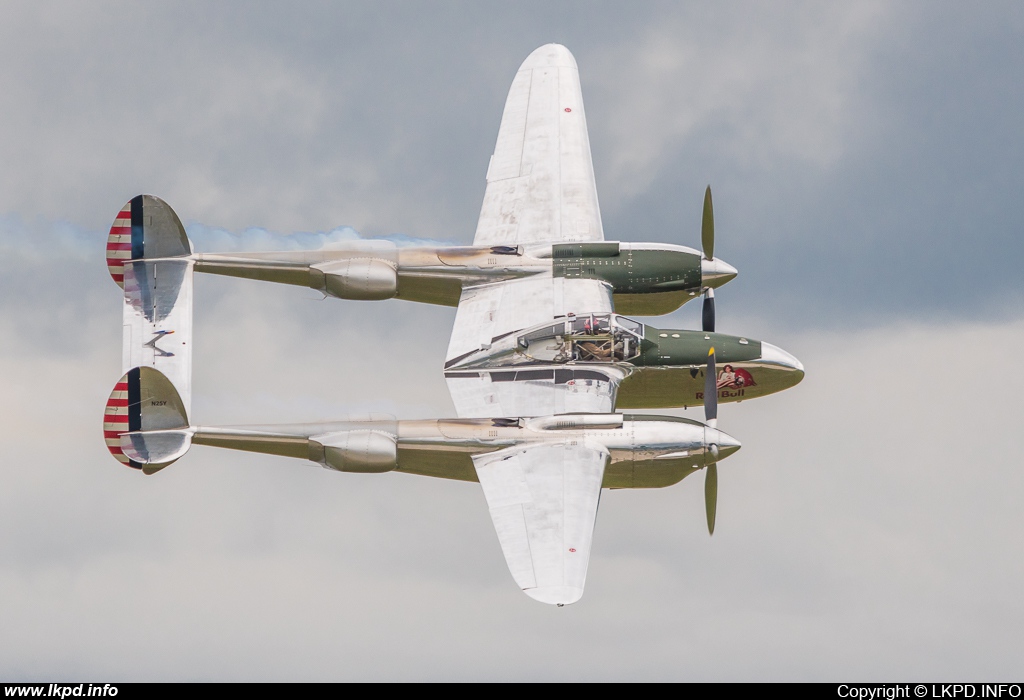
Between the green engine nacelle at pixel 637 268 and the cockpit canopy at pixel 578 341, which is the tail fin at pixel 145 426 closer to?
the cockpit canopy at pixel 578 341

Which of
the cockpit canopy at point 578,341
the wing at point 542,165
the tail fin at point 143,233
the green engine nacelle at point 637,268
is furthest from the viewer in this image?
the wing at point 542,165

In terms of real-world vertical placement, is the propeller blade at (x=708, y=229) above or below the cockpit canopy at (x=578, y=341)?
above

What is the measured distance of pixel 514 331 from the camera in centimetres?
4838

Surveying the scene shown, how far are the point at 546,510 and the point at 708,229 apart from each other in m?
11.9

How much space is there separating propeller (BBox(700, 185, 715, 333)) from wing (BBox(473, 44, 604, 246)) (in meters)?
3.19

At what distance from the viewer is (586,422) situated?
44.9 metres

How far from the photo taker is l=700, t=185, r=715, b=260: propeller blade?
51.1m

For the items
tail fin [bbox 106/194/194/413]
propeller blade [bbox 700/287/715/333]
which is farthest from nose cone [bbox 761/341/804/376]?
tail fin [bbox 106/194/194/413]

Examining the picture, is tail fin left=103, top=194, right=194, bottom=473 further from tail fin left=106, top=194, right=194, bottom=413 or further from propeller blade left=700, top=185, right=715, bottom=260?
propeller blade left=700, top=185, right=715, bottom=260

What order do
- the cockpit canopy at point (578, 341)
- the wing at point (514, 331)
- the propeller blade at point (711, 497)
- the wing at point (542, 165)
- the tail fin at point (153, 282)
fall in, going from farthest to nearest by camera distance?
the wing at point (542, 165), the cockpit canopy at point (578, 341), the tail fin at point (153, 282), the wing at point (514, 331), the propeller blade at point (711, 497)

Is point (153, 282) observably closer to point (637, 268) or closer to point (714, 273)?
point (637, 268)

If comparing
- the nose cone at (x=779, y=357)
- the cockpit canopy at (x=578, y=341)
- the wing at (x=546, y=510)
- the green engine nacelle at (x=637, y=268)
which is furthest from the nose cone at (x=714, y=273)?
the wing at (x=546, y=510)

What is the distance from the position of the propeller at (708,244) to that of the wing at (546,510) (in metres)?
7.91

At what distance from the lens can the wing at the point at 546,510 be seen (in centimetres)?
4184
